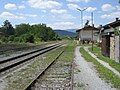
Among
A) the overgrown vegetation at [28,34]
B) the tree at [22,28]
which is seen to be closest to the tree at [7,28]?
the overgrown vegetation at [28,34]

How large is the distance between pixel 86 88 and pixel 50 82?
6.70 ft

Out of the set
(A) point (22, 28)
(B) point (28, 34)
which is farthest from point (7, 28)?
(B) point (28, 34)

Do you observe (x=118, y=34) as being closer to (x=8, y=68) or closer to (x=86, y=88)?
(x=8, y=68)

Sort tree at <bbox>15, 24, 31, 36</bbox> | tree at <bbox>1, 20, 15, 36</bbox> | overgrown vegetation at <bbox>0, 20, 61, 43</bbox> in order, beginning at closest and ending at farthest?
overgrown vegetation at <bbox>0, 20, 61, 43</bbox>
tree at <bbox>1, 20, 15, 36</bbox>
tree at <bbox>15, 24, 31, 36</bbox>

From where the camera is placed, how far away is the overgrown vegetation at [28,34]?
292 feet

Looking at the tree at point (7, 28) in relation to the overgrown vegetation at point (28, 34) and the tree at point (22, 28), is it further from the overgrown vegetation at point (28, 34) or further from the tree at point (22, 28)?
the tree at point (22, 28)

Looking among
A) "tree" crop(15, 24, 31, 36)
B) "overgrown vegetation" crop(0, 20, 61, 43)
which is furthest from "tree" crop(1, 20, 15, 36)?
"tree" crop(15, 24, 31, 36)

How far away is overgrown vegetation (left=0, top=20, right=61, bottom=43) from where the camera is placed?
88881 mm

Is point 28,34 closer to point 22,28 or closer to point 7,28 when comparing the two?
point 7,28

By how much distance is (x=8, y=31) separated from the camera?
163750 millimetres

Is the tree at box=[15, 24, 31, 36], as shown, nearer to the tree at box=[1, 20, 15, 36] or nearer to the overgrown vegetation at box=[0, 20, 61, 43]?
the overgrown vegetation at box=[0, 20, 61, 43]

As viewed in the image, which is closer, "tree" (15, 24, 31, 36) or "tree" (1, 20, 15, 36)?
"tree" (1, 20, 15, 36)

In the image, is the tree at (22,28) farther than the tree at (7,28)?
Yes

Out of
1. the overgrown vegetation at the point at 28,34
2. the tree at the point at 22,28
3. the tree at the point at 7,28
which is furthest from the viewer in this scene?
the tree at the point at 22,28
